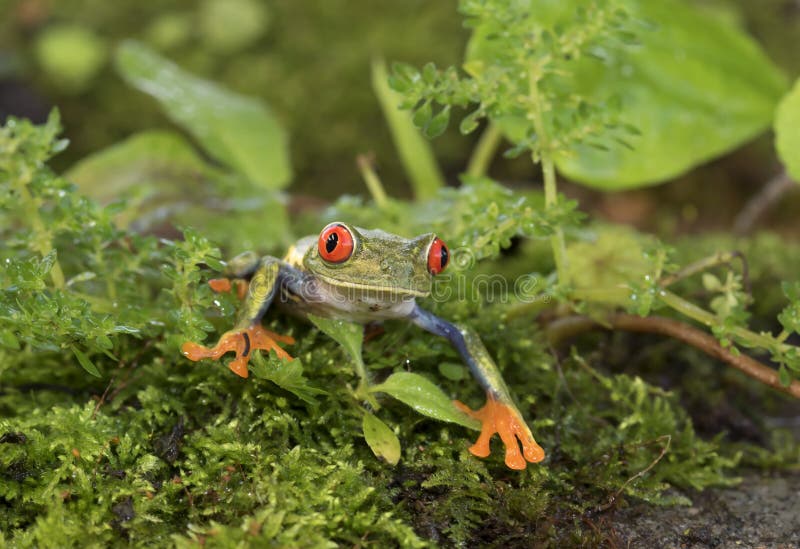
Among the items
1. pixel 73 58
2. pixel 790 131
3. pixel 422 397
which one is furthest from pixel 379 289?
pixel 73 58

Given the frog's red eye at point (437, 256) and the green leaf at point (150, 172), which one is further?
the green leaf at point (150, 172)

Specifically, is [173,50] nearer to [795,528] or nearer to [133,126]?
[133,126]

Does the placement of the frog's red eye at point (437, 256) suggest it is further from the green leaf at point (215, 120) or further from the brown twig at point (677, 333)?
the green leaf at point (215, 120)

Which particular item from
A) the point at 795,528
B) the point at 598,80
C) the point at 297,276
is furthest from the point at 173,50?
the point at 795,528

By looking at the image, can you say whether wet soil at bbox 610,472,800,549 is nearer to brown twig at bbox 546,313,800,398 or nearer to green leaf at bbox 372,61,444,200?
brown twig at bbox 546,313,800,398

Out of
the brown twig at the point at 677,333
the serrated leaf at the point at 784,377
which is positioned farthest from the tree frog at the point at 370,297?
the serrated leaf at the point at 784,377

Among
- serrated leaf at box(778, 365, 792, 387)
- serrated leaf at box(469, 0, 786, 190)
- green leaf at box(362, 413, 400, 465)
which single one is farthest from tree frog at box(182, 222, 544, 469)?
serrated leaf at box(469, 0, 786, 190)
